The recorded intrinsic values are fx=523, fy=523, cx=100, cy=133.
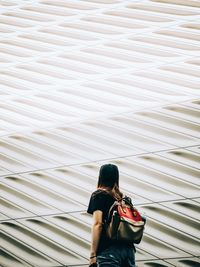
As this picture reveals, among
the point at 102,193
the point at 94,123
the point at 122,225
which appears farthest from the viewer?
the point at 94,123

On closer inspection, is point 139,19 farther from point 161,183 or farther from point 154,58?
point 161,183

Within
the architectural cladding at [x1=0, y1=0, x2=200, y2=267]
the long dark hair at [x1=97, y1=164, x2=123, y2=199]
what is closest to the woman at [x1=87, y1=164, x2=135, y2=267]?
the long dark hair at [x1=97, y1=164, x2=123, y2=199]

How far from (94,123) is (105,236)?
4.14m

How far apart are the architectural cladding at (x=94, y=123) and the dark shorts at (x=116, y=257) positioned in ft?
7.07

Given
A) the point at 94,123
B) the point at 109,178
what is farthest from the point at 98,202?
the point at 94,123

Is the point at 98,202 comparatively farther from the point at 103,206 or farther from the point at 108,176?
the point at 108,176

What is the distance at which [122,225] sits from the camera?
354 centimetres

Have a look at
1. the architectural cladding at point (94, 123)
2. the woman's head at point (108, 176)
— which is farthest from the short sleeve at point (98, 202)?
the architectural cladding at point (94, 123)

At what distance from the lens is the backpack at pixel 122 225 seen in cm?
354

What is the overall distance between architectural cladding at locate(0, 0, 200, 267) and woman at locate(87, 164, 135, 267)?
7.22 feet

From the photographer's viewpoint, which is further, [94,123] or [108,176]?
[94,123]

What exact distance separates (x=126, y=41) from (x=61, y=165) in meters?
2.74

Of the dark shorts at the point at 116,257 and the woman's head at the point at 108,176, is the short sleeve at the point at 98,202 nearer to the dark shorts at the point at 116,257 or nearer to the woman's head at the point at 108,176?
the woman's head at the point at 108,176

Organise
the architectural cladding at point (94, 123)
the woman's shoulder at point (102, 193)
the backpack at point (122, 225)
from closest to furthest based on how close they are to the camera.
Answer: the backpack at point (122, 225)
the woman's shoulder at point (102, 193)
the architectural cladding at point (94, 123)
